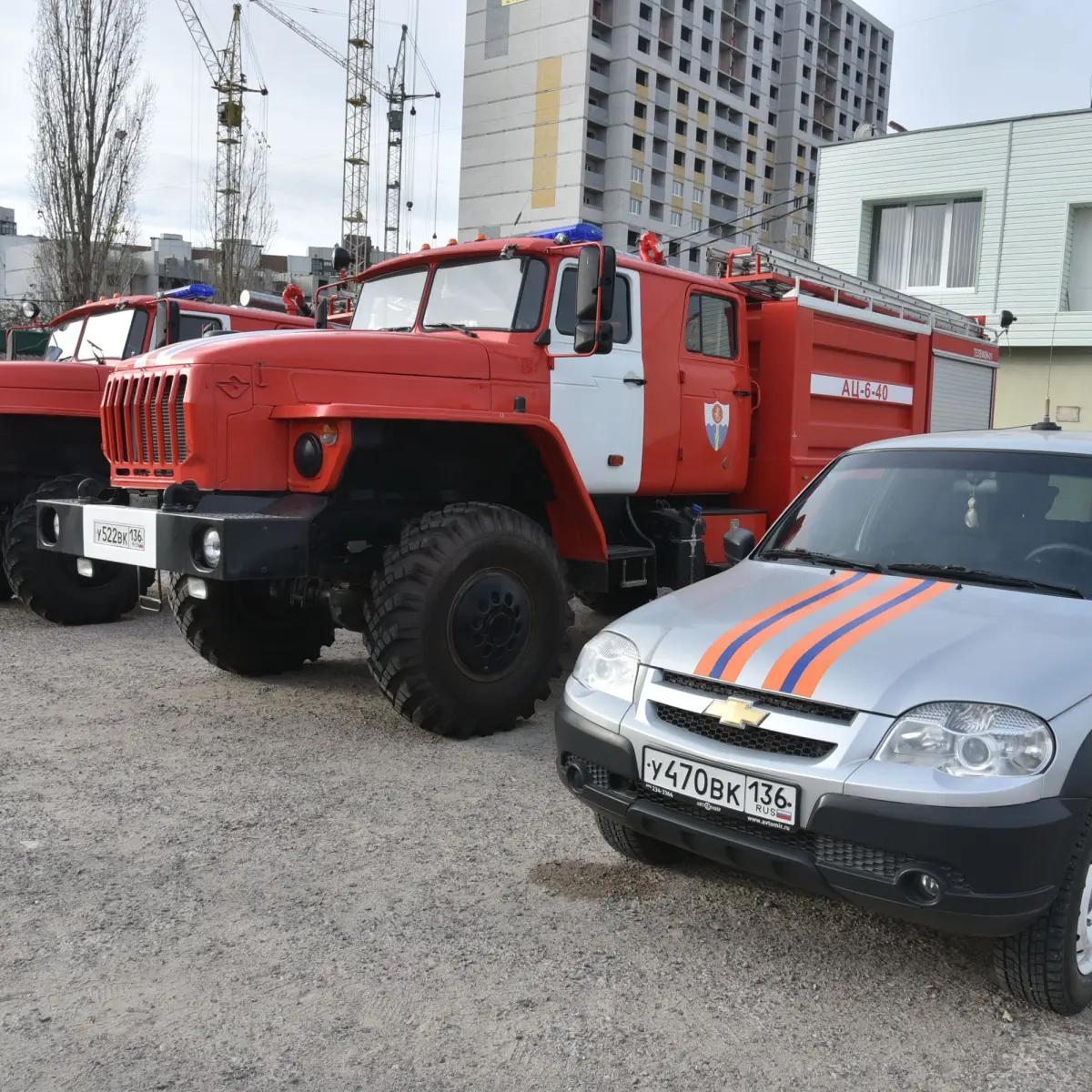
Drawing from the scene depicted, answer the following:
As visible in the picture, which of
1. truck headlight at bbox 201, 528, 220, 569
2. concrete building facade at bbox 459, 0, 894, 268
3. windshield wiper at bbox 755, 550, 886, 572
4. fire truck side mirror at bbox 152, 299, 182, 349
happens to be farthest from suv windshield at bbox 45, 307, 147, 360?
concrete building facade at bbox 459, 0, 894, 268

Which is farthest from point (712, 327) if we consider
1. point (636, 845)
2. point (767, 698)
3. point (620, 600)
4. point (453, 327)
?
point (767, 698)

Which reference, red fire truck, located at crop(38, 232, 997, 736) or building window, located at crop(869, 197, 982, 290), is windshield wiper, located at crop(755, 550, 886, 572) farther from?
Result: building window, located at crop(869, 197, 982, 290)

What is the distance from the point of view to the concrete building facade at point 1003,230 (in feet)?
53.9

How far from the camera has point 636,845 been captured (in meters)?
3.75

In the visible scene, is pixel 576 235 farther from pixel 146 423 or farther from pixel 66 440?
pixel 66 440

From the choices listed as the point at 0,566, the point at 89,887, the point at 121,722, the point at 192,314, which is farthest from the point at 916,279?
the point at 89,887

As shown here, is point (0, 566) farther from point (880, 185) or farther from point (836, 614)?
point (880, 185)

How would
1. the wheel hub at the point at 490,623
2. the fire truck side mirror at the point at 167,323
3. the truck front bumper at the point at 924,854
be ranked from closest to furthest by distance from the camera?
the truck front bumper at the point at 924,854
the wheel hub at the point at 490,623
the fire truck side mirror at the point at 167,323

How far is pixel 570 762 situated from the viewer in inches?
136

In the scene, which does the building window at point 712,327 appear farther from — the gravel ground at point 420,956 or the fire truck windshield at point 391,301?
the gravel ground at point 420,956

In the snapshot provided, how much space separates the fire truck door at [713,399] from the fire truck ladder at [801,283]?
408 millimetres

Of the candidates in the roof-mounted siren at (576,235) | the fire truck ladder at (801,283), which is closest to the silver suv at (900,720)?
the roof-mounted siren at (576,235)

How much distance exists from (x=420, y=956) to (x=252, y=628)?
3556mm

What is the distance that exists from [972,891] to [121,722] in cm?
430
